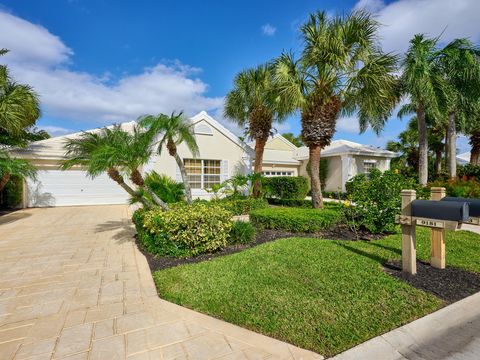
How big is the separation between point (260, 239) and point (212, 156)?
808 cm

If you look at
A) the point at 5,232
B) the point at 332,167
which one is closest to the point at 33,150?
the point at 5,232

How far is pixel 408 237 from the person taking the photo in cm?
441

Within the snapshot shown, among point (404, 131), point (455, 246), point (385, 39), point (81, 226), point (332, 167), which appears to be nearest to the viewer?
point (455, 246)

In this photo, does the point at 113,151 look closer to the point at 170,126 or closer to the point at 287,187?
the point at 170,126

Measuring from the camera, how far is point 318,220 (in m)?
7.69

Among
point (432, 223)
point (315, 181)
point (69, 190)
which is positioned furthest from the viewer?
point (69, 190)

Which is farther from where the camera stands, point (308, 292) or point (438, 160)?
point (438, 160)

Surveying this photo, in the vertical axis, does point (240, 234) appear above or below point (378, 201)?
below

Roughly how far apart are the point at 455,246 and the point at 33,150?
1885 centimetres

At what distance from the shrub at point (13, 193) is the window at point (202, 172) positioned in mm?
9005

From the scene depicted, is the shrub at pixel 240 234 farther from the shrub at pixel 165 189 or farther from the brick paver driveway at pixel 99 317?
the shrub at pixel 165 189

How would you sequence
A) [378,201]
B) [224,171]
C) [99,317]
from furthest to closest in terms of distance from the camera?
[224,171] → [378,201] → [99,317]

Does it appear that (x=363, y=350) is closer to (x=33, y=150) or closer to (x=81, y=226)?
(x=81, y=226)

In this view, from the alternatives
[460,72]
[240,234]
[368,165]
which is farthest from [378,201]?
[368,165]
